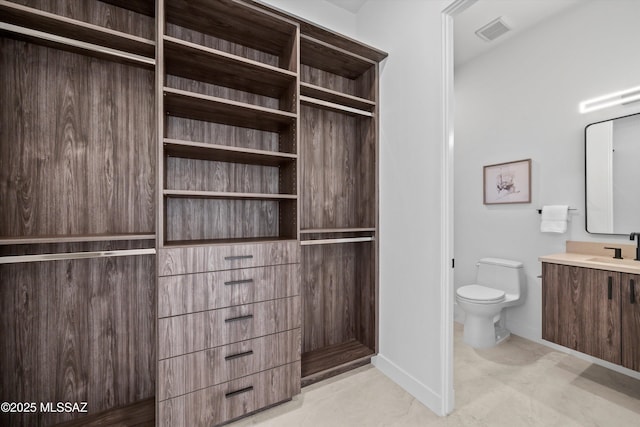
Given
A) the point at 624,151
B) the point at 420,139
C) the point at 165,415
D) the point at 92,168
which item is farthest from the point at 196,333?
the point at 624,151

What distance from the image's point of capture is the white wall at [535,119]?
2.20m

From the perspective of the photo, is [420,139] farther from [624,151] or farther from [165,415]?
[165,415]

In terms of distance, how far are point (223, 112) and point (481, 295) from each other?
2581 mm

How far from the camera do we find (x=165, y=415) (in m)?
1.39

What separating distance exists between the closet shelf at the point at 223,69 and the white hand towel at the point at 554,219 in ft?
8.04

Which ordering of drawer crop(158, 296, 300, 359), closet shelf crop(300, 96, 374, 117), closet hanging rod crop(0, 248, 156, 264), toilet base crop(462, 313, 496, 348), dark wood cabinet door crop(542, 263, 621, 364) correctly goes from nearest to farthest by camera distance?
closet hanging rod crop(0, 248, 156, 264) < drawer crop(158, 296, 300, 359) < dark wood cabinet door crop(542, 263, 621, 364) < closet shelf crop(300, 96, 374, 117) < toilet base crop(462, 313, 496, 348)

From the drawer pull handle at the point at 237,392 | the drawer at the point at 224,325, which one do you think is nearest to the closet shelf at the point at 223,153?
the drawer at the point at 224,325

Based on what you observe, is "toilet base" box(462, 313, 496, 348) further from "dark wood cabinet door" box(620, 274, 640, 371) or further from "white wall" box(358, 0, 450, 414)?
"white wall" box(358, 0, 450, 414)

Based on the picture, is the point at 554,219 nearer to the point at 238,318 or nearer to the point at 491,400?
the point at 491,400

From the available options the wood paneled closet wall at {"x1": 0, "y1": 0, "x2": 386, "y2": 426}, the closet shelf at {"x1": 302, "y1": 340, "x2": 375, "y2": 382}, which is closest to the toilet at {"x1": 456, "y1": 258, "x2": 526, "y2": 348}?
the closet shelf at {"x1": 302, "y1": 340, "x2": 375, "y2": 382}

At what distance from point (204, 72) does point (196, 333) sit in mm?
1543

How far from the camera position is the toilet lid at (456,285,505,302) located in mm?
2415

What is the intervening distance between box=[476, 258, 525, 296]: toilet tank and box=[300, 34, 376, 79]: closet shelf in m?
2.24

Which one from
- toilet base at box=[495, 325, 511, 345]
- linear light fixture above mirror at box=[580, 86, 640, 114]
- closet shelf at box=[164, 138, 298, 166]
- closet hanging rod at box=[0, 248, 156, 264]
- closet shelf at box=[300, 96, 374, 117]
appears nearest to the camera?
closet hanging rod at box=[0, 248, 156, 264]
